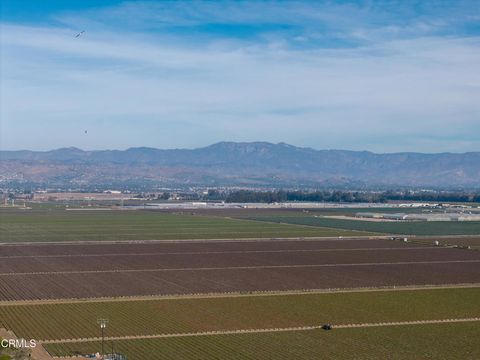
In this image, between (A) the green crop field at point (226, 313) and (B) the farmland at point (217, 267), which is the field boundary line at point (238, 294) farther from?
(B) the farmland at point (217, 267)

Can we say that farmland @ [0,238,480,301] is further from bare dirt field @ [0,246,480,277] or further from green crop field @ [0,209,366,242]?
green crop field @ [0,209,366,242]

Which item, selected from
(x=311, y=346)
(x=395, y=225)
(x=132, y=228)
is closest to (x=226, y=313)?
(x=311, y=346)

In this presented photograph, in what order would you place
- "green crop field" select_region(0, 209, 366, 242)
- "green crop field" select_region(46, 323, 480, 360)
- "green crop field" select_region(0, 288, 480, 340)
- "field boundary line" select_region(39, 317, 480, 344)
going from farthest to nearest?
"green crop field" select_region(0, 209, 366, 242)
"green crop field" select_region(0, 288, 480, 340)
"field boundary line" select_region(39, 317, 480, 344)
"green crop field" select_region(46, 323, 480, 360)

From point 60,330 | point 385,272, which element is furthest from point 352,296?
point 60,330

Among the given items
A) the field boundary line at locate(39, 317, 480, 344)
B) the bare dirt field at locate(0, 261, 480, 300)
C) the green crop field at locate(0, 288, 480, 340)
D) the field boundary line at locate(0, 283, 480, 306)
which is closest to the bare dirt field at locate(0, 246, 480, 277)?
the bare dirt field at locate(0, 261, 480, 300)

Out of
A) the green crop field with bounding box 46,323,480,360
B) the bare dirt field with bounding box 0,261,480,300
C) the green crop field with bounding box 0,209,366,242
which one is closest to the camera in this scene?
the green crop field with bounding box 46,323,480,360

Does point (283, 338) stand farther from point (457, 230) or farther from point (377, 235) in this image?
point (457, 230)

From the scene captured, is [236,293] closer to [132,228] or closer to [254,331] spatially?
[254,331]
